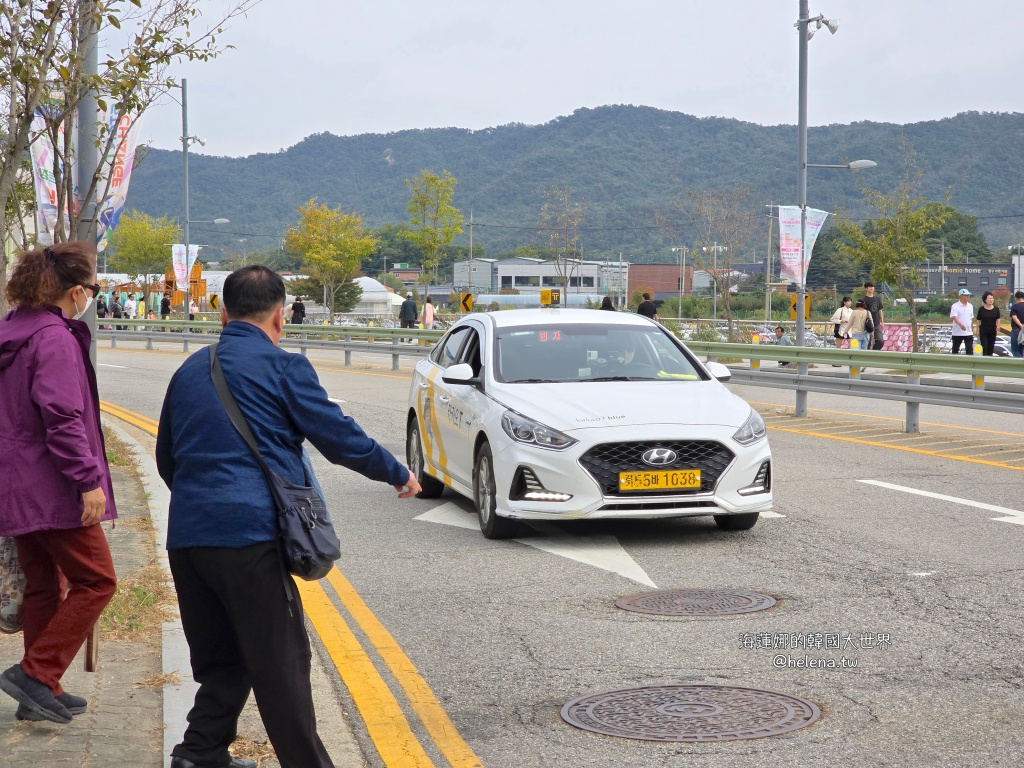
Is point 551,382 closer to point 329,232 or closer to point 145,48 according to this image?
point 145,48

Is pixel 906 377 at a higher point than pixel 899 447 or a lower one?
higher

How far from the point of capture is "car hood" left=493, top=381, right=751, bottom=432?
8.57m

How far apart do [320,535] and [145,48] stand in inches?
281

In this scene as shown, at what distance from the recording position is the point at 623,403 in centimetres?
881

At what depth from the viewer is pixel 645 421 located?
8516 mm

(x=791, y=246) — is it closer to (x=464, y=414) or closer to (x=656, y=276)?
(x=464, y=414)

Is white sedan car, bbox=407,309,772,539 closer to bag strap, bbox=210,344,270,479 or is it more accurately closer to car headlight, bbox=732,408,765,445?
car headlight, bbox=732,408,765,445

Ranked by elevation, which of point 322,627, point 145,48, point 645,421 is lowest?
point 322,627

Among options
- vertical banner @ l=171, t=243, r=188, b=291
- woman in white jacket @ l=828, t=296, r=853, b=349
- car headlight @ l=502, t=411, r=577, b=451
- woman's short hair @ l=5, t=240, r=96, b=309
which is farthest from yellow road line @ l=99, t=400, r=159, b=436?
vertical banner @ l=171, t=243, r=188, b=291

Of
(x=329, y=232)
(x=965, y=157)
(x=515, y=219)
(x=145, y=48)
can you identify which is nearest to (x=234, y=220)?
(x=515, y=219)

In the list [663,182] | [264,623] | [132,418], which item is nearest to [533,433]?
[264,623]

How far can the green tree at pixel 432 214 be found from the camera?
59.3 m

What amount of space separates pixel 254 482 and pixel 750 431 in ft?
17.9

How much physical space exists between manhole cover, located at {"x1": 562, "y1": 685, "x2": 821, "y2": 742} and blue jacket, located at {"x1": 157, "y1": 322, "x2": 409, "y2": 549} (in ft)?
5.12
